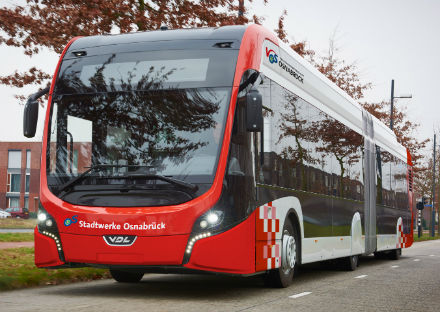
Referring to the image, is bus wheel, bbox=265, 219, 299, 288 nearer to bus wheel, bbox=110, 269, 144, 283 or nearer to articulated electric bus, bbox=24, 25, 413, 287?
articulated electric bus, bbox=24, 25, 413, 287

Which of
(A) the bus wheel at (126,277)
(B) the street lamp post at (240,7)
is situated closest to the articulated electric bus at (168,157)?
(A) the bus wheel at (126,277)

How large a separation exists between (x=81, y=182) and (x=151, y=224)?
1.10m

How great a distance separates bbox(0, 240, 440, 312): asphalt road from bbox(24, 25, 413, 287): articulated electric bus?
420 millimetres

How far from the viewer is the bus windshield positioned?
8727 mm

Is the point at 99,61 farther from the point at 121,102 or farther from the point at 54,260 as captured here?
the point at 54,260

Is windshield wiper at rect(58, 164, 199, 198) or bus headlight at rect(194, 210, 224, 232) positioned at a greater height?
windshield wiper at rect(58, 164, 199, 198)

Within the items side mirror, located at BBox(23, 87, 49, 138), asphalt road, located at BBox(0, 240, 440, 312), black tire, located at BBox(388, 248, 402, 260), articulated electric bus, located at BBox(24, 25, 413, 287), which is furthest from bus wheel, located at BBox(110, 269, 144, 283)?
black tire, located at BBox(388, 248, 402, 260)

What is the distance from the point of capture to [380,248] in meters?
18.0

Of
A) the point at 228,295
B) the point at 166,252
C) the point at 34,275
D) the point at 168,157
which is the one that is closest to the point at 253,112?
the point at 168,157

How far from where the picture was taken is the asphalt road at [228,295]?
8.18 m

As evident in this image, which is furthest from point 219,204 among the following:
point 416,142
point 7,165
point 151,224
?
point 7,165

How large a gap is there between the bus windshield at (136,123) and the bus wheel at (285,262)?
7.42ft

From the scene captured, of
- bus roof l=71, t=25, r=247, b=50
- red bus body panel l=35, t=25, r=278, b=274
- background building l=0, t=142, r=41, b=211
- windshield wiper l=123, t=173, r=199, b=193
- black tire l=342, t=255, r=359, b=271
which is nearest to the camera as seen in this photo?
red bus body panel l=35, t=25, r=278, b=274

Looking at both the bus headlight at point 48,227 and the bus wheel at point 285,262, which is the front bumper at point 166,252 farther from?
the bus wheel at point 285,262
